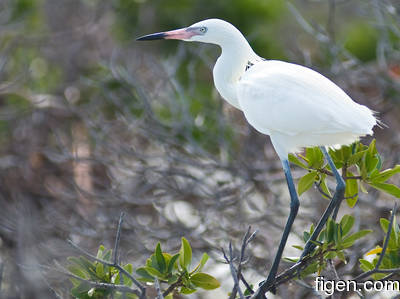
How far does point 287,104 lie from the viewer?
233 cm

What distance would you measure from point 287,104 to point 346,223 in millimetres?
476

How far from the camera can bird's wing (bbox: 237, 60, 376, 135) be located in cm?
223

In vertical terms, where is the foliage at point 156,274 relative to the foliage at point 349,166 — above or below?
below

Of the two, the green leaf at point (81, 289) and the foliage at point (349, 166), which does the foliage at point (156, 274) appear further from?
the foliage at point (349, 166)

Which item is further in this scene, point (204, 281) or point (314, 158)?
point (314, 158)

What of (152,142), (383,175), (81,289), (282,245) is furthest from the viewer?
(152,142)

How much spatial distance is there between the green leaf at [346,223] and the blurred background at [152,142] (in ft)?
3.09

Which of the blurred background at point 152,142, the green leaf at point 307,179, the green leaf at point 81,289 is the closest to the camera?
the green leaf at point 81,289

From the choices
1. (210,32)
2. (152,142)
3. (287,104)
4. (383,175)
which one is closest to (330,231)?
(383,175)

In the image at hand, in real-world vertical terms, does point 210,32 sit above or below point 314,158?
above

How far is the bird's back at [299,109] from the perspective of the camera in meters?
2.23

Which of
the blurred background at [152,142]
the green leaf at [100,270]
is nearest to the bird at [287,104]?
the green leaf at [100,270]

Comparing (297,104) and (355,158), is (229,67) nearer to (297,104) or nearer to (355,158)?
(297,104)

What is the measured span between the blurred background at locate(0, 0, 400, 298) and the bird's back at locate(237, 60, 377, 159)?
0.95 meters
